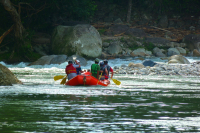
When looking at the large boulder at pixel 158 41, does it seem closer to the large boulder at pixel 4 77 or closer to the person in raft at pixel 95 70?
the person in raft at pixel 95 70

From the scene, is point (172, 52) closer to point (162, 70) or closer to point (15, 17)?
point (162, 70)

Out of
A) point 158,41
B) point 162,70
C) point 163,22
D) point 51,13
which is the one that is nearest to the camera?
point 162,70

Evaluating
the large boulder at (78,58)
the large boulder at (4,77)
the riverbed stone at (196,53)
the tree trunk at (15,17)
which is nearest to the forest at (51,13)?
the tree trunk at (15,17)

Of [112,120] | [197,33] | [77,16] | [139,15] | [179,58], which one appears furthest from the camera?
[139,15]

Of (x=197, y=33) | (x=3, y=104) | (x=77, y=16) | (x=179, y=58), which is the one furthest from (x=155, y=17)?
(x=3, y=104)

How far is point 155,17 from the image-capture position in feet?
151

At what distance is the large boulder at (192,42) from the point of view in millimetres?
40562

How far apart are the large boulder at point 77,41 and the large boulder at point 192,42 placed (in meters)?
10.4

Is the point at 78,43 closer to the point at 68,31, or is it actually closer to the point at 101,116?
the point at 68,31

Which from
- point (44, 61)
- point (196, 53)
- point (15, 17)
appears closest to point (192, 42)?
point (196, 53)

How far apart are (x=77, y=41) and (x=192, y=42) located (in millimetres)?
12967

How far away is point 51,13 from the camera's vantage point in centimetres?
3822

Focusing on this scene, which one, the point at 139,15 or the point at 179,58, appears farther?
the point at 139,15

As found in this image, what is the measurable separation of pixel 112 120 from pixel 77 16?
99.9ft
